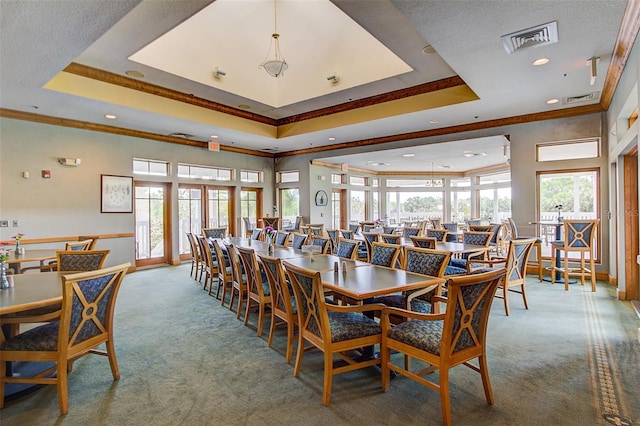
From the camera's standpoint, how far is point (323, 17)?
4.96 meters

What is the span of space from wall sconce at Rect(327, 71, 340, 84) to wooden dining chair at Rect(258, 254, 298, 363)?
3.96 meters

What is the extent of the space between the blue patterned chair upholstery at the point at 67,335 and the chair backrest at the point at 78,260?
96 cm

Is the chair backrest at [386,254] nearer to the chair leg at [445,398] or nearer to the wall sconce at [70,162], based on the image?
the chair leg at [445,398]

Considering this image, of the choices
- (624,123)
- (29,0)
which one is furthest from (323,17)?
(624,123)

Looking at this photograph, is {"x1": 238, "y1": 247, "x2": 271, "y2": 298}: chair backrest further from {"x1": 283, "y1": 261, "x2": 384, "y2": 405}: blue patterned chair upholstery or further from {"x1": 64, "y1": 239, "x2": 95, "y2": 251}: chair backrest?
{"x1": 64, "y1": 239, "x2": 95, "y2": 251}: chair backrest

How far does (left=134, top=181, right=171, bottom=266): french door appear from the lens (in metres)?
7.63

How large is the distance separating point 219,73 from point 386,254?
4154 mm

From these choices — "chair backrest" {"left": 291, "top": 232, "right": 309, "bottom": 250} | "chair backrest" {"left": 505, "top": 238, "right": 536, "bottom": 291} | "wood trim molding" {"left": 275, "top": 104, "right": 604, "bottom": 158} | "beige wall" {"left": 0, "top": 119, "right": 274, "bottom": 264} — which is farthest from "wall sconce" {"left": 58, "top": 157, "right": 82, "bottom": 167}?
"chair backrest" {"left": 505, "top": 238, "right": 536, "bottom": 291}

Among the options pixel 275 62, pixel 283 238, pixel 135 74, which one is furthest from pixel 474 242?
pixel 135 74

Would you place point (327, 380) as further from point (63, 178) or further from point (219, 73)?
point (63, 178)

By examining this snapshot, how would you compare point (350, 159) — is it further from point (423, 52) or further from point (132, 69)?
point (132, 69)

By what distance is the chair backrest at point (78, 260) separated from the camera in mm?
3283

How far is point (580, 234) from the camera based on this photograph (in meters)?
5.16

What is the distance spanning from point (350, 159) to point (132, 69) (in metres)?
6.14
